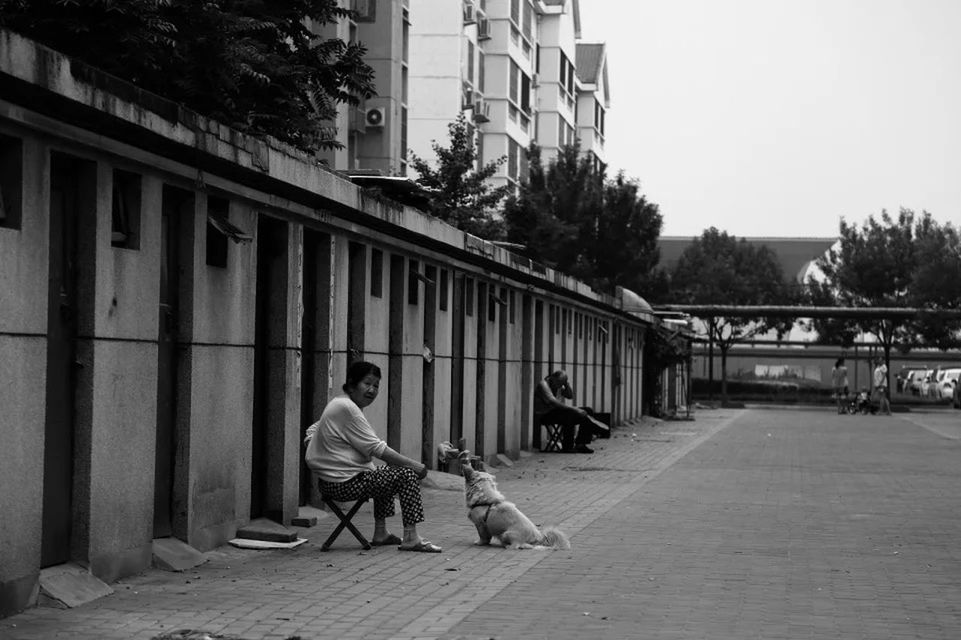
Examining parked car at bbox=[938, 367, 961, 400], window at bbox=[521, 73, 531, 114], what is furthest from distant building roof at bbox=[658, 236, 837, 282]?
window at bbox=[521, 73, 531, 114]

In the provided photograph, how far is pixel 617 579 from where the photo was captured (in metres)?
11.6

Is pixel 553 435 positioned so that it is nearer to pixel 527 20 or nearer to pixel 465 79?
pixel 465 79

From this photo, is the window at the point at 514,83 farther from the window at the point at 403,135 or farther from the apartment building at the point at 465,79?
the window at the point at 403,135

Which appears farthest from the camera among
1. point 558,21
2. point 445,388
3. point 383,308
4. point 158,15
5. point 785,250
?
point 785,250

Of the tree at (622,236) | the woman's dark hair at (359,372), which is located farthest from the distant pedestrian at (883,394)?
the woman's dark hair at (359,372)

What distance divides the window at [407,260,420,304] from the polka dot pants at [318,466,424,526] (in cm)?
694

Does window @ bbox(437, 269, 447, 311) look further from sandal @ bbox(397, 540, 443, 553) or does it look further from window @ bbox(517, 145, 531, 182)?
window @ bbox(517, 145, 531, 182)

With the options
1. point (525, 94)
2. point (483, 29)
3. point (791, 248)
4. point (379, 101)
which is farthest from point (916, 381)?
point (791, 248)

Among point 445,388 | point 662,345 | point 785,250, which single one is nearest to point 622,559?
point 445,388

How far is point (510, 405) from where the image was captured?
88.9 feet

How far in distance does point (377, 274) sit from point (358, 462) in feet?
18.0

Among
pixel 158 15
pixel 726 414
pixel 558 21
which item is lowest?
pixel 726 414

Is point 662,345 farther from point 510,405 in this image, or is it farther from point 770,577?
point 770,577

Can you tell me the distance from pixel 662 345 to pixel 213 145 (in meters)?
39.4
